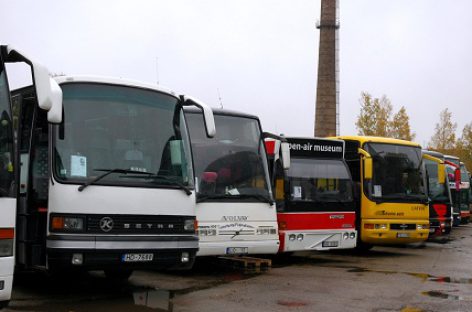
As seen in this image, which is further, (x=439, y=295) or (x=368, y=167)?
(x=368, y=167)

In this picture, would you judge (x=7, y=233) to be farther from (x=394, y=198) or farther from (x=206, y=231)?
(x=394, y=198)

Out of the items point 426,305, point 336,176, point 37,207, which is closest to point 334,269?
point 336,176

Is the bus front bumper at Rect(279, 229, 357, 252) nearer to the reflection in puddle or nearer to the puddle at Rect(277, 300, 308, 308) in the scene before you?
the reflection in puddle

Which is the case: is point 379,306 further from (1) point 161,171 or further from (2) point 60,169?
(2) point 60,169

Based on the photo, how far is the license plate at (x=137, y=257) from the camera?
8.16 metres

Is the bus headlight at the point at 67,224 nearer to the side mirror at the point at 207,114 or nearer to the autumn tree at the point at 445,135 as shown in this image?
the side mirror at the point at 207,114

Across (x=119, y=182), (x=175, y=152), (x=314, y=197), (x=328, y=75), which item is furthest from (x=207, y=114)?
(x=328, y=75)

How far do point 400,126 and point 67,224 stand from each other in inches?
1628

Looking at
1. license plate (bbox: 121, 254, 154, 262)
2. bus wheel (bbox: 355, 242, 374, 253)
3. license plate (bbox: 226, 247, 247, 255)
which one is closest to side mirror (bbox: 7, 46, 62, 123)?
license plate (bbox: 121, 254, 154, 262)

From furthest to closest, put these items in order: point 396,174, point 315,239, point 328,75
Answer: point 328,75, point 396,174, point 315,239

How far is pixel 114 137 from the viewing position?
8.47 m

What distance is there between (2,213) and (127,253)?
1940mm

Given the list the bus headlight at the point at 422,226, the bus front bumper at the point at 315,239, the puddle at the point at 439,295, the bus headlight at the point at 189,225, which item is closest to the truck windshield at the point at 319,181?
the bus front bumper at the point at 315,239

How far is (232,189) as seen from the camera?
38.2 feet
